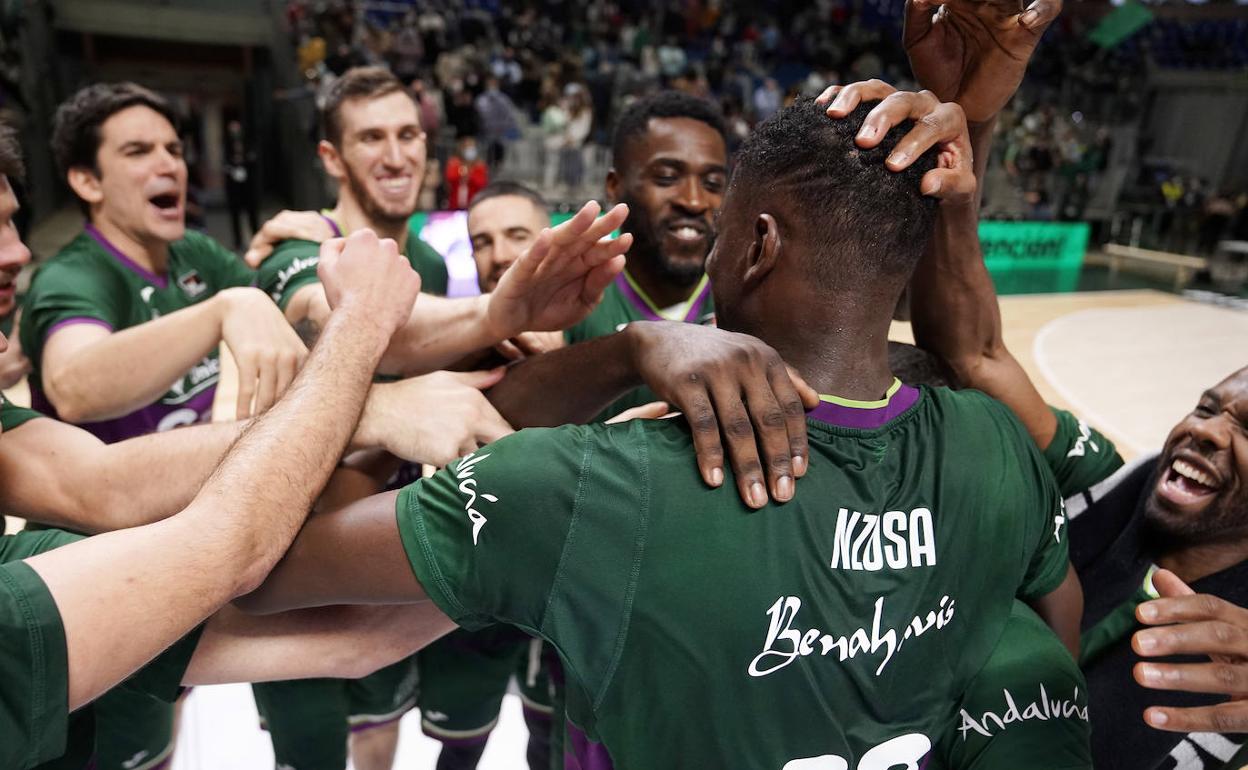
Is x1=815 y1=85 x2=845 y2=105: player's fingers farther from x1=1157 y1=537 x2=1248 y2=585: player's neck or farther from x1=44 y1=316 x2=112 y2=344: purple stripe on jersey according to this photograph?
x1=44 y1=316 x2=112 y2=344: purple stripe on jersey

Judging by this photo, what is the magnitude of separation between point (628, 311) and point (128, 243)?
5.97ft

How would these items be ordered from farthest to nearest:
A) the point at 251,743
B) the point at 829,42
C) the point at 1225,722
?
the point at 829,42, the point at 251,743, the point at 1225,722

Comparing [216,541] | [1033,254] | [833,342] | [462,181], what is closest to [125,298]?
[216,541]

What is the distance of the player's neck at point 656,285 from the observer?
2633 millimetres

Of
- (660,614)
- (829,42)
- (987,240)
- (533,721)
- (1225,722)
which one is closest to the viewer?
(660,614)

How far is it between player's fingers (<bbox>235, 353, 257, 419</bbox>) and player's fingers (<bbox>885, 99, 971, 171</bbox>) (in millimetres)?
1387

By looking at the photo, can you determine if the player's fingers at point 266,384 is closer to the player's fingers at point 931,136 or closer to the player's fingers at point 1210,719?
the player's fingers at point 931,136

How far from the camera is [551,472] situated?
1.16 meters

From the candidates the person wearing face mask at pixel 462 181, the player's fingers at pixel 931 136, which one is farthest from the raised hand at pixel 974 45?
the person wearing face mask at pixel 462 181

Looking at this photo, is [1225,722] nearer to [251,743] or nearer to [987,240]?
[251,743]

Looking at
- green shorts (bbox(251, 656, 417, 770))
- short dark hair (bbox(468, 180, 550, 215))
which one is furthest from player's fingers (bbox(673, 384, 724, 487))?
short dark hair (bbox(468, 180, 550, 215))

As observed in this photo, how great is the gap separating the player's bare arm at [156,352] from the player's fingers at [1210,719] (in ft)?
5.90

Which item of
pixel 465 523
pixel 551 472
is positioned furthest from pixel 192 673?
pixel 551 472

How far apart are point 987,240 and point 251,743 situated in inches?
512
